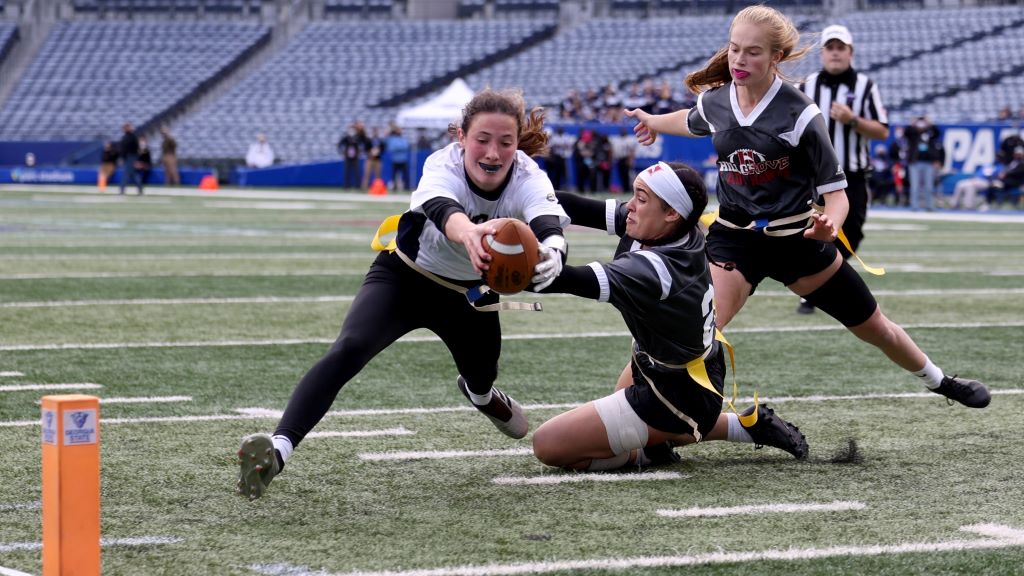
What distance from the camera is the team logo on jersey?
5715 millimetres

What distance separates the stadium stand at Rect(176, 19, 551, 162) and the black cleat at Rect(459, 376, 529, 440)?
3294 cm

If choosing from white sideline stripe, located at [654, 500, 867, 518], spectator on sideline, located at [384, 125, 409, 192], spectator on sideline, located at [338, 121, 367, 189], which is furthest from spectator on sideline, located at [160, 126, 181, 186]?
white sideline stripe, located at [654, 500, 867, 518]

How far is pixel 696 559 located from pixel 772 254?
2199 mm

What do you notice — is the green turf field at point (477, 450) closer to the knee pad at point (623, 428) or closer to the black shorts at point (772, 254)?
the knee pad at point (623, 428)

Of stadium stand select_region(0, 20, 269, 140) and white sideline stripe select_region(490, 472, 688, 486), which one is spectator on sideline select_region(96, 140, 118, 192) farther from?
white sideline stripe select_region(490, 472, 688, 486)

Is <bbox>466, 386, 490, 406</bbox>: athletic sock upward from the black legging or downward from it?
downward

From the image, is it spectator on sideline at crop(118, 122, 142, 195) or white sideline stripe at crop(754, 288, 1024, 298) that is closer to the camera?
white sideline stripe at crop(754, 288, 1024, 298)

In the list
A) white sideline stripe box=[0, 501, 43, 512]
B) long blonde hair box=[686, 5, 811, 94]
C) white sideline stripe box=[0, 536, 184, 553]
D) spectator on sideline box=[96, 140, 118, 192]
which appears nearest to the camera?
white sideline stripe box=[0, 536, 184, 553]

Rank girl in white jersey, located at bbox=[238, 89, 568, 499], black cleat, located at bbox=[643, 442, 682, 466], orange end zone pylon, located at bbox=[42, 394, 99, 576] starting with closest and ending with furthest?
orange end zone pylon, located at bbox=[42, 394, 99, 576], girl in white jersey, located at bbox=[238, 89, 568, 499], black cleat, located at bbox=[643, 442, 682, 466]

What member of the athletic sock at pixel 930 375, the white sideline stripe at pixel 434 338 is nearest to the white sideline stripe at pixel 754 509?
the athletic sock at pixel 930 375

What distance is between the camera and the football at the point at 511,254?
4.07m

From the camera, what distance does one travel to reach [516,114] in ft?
15.3

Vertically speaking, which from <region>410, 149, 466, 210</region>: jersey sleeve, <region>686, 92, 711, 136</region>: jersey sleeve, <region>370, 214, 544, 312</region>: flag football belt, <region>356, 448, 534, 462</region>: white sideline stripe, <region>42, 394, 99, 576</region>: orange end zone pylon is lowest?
<region>356, 448, 534, 462</region>: white sideline stripe

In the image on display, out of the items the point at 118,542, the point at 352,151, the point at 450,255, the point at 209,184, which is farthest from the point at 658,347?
the point at 209,184
